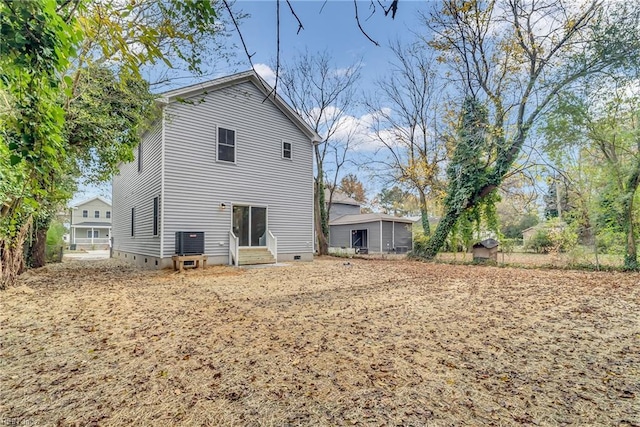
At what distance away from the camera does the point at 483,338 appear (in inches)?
143

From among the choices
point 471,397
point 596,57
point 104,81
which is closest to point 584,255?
point 596,57

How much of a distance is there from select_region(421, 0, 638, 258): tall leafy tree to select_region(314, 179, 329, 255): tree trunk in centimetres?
684

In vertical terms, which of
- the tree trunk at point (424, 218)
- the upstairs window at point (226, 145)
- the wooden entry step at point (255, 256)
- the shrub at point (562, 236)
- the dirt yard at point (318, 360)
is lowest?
the dirt yard at point (318, 360)

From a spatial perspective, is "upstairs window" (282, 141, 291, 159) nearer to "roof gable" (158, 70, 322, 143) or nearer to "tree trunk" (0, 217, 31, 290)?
"roof gable" (158, 70, 322, 143)

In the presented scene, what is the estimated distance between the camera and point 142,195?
38.6ft

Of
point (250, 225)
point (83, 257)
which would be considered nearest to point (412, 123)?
point (250, 225)

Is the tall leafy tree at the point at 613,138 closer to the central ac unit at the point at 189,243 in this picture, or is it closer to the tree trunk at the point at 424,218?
the tree trunk at the point at 424,218

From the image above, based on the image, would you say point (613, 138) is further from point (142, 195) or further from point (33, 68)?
point (142, 195)

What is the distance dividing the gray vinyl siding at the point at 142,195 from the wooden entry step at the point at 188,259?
866mm

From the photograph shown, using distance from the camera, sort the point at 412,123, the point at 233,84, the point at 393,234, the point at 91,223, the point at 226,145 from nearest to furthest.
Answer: the point at 226,145 < the point at 233,84 < the point at 412,123 < the point at 393,234 < the point at 91,223

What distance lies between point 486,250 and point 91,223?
37831 millimetres

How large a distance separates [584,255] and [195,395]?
12739 mm

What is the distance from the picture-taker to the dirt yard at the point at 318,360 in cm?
214

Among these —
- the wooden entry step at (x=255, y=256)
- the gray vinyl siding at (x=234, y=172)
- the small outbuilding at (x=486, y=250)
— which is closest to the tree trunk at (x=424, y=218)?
the small outbuilding at (x=486, y=250)
